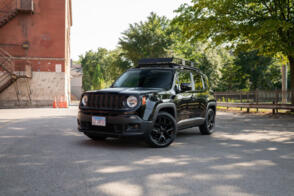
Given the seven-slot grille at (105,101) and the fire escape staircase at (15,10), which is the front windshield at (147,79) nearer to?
the seven-slot grille at (105,101)

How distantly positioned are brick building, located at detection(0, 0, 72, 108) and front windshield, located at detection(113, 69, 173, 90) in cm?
2437

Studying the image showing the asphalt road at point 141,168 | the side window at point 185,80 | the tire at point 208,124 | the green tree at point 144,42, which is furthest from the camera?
the green tree at point 144,42

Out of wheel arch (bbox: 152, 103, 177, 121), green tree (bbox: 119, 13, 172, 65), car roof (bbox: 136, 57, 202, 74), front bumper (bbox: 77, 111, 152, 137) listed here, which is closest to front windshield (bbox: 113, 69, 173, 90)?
car roof (bbox: 136, 57, 202, 74)

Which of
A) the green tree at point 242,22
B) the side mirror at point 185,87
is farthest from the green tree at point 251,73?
the side mirror at point 185,87

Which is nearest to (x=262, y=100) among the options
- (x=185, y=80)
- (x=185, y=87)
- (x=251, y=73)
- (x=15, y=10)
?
(x=185, y=80)

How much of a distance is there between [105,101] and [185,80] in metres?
2.62

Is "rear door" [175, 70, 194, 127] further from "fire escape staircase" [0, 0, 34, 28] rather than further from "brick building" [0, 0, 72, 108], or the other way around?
"fire escape staircase" [0, 0, 34, 28]

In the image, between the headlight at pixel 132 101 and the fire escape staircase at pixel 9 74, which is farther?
the fire escape staircase at pixel 9 74

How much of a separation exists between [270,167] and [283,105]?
48.6 ft

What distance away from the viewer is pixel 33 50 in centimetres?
3155

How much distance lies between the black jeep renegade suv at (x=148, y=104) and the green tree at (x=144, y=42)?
34.6 meters

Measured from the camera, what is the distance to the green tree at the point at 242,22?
17.3 m

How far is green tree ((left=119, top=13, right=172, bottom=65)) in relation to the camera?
4328cm

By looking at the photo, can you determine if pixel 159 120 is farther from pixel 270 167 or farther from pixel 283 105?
pixel 283 105
